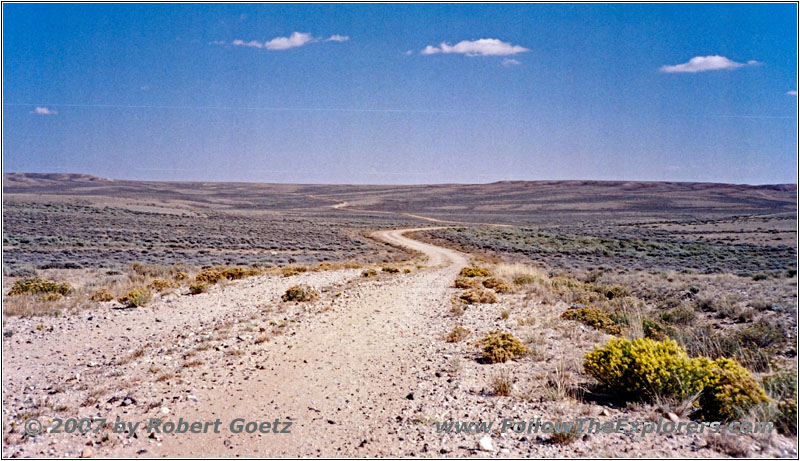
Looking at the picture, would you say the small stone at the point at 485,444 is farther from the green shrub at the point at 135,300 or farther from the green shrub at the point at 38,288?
the green shrub at the point at 38,288

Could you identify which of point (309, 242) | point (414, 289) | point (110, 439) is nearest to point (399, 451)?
point (110, 439)

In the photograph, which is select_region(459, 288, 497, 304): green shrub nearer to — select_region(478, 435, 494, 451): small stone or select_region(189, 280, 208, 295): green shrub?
select_region(189, 280, 208, 295): green shrub

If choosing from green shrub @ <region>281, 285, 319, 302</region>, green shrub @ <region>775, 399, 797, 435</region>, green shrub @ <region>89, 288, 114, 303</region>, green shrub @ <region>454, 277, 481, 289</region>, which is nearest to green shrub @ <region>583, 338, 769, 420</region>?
green shrub @ <region>775, 399, 797, 435</region>

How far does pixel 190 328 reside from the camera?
8.48 meters

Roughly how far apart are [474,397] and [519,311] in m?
5.58

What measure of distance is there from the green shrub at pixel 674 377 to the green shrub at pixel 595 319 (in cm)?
305

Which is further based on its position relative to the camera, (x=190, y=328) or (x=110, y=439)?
(x=190, y=328)

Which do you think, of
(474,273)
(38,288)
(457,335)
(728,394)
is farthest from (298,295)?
(728,394)

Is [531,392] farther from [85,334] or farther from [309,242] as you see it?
[309,242]

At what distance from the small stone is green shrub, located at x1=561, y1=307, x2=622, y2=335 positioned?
16.3 ft

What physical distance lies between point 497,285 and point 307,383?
29.9 feet

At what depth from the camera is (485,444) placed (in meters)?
4.17

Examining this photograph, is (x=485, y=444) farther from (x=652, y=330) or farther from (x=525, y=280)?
(x=525, y=280)

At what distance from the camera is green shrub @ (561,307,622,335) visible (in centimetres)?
847
